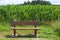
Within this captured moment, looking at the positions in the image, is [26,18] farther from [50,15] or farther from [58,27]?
[58,27]

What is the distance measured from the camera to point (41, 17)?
16672 mm

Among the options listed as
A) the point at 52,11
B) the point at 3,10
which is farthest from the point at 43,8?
the point at 3,10

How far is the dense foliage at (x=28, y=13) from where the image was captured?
16.3m

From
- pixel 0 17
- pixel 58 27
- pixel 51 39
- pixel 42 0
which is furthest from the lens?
pixel 42 0

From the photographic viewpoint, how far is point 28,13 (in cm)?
1659

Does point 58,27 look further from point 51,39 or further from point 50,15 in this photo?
point 50,15

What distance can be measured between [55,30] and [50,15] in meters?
4.52

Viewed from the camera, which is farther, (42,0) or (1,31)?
(42,0)

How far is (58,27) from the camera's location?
12.2 meters

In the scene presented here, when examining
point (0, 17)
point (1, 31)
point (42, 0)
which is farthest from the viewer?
point (42, 0)

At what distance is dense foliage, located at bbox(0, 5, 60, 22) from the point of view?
16297 millimetres

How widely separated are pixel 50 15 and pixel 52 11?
376 millimetres

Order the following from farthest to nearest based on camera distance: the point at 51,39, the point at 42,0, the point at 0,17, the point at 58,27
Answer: the point at 42,0
the point at 0,17
the point at 58,27
the point at 51,39

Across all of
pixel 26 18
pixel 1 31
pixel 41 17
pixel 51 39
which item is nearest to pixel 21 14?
pixel 26 18
